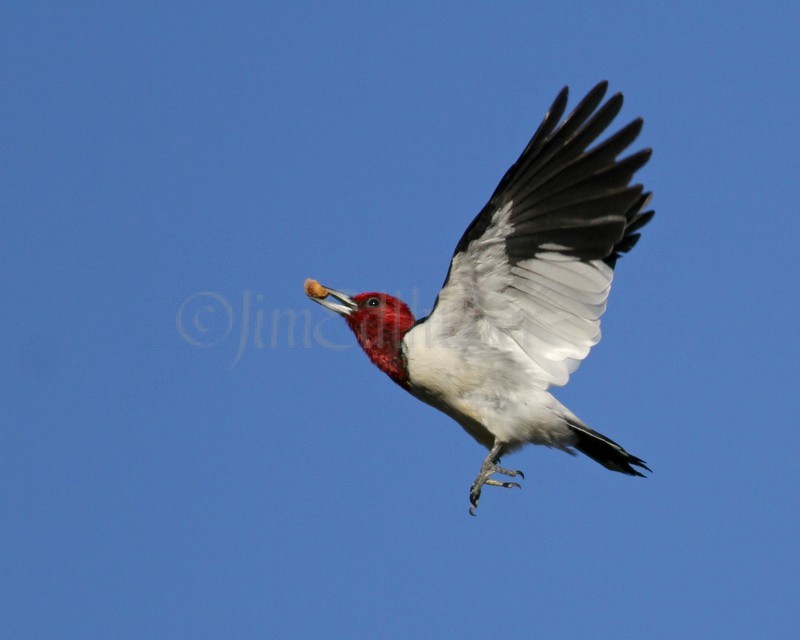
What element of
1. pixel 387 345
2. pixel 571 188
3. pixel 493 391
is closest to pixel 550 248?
pixel 571 188

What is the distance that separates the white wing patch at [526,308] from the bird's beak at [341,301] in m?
0.86

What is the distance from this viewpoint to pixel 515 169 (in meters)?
8.26

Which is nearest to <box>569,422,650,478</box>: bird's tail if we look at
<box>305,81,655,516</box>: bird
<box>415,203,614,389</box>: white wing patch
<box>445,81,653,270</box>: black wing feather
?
<box>305,81,655,516</box>: bird

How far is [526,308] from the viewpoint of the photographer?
28.5 feet

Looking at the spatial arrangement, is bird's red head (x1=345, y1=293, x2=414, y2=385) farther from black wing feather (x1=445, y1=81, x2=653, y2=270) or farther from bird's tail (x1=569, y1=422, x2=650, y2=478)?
bird's tail (x1=569, y1=422, x2=650, y2=478)

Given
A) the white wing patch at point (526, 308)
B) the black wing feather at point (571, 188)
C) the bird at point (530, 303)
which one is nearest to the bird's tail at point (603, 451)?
the bird at point (530, 303)

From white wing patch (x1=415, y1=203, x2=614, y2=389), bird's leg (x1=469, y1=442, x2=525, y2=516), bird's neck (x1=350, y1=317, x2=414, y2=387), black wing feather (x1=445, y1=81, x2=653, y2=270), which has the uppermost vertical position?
black wing feather (x1=445, y1=81, x2=653, y2=270)

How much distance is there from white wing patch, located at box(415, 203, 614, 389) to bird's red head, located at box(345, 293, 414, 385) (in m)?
0.32

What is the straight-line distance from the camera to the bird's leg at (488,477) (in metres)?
8.40

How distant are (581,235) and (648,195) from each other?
1.74 m

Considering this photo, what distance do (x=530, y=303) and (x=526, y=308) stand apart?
0.05 meters

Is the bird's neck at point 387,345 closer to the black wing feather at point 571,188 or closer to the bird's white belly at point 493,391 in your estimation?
the bird's white belly at point 493,391

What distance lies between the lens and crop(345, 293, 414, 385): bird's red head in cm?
887

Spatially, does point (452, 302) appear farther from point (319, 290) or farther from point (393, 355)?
point (319, 290)
